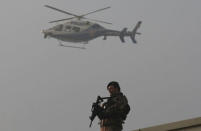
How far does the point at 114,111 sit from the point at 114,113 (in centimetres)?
4

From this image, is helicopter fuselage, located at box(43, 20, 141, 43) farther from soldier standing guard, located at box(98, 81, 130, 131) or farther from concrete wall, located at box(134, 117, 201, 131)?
soldier standing guard, located at box(98, 81, 130, 131)

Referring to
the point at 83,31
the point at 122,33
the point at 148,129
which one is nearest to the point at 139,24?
the point at 122,33

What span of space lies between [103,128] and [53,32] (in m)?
53.0

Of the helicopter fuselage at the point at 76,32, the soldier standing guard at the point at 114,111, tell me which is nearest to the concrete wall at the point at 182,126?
the soldier standing guard at the point at 114,111

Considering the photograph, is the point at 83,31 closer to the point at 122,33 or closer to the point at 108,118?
the point at 122,33

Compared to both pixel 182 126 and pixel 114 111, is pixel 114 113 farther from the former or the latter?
pixel 182 126

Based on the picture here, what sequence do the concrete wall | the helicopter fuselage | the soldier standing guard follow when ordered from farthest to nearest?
the helicopter fuselage, the concrete wall, the soldier standing guard

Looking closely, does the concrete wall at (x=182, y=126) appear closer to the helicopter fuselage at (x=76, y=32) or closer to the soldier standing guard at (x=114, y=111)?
the soldier standing guard at (x=114, y=111)

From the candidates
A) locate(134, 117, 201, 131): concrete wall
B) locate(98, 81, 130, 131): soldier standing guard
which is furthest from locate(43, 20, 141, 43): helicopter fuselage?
locate(98, 81, 130, 131): soldier standing guard

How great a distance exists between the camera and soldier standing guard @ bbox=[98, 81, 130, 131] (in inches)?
376

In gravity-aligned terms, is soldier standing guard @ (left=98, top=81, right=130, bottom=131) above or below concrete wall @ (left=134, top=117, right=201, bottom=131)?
above

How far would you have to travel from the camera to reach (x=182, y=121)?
10.3 metres

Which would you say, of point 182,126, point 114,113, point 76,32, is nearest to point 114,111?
point 114,113

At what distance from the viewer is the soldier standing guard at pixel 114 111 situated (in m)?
9.54
